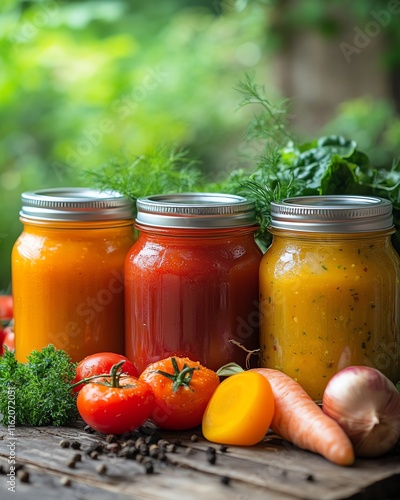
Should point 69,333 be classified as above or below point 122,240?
below

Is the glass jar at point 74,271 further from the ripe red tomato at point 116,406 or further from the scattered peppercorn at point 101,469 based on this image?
the scattered peppercorn at point 101,469

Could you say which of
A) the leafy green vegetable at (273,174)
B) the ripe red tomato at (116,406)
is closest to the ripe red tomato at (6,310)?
the leafy green vegetable at (273,174)

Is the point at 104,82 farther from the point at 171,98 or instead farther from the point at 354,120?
the point at 354,120

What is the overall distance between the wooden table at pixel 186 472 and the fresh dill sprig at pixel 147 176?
94 centimetres

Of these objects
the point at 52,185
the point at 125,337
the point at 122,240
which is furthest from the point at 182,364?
→ the point at 52,185

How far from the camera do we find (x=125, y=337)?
255cm

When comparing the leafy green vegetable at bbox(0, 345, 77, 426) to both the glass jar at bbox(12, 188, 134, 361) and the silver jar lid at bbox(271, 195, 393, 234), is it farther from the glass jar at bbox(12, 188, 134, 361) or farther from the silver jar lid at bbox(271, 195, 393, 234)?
the silver jar lid at bbox(271, 195, 393, 234)

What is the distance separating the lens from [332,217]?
7.08ft

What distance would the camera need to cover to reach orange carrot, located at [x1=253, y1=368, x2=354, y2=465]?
189 centimetres

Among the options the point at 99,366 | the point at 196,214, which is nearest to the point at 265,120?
the point at 196,214

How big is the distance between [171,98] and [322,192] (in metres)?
4.44

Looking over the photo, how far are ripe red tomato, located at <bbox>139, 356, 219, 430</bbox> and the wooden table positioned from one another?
59 millimetres

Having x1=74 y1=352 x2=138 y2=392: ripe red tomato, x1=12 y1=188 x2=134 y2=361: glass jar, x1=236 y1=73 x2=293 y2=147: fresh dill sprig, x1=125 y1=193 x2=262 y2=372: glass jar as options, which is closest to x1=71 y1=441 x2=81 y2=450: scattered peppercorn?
x1=74 y1=352 x2=138 y2=392: ripe red tomato

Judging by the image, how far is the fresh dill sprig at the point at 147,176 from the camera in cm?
269
